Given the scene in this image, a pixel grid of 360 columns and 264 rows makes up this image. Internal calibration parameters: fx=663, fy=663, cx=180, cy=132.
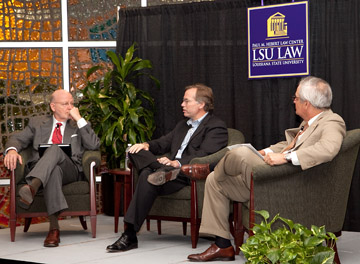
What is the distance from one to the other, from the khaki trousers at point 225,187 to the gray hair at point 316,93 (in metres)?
0.53

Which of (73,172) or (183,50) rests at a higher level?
(183,50)

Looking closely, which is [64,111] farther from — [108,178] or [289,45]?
[289,45]

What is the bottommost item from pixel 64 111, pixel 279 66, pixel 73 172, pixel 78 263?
pixel 78 263

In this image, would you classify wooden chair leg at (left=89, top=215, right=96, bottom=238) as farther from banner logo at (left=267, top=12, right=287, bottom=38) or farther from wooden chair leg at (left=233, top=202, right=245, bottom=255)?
banner logo at (left=267, top=12, right=287, bottom=38)

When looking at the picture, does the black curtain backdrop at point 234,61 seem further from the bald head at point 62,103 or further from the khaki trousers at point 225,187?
the khaki trousers at point 225,187

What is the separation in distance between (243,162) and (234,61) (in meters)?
1.91

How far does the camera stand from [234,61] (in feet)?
19.3

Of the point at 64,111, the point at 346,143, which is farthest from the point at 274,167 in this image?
the point at 64,111

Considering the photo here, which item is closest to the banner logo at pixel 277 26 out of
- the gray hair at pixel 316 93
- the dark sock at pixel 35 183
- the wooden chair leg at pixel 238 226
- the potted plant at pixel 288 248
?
the gray hair at pixel 316 93

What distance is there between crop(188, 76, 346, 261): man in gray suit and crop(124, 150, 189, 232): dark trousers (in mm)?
509

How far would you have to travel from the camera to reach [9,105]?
676cm

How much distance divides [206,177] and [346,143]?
1.05 meters

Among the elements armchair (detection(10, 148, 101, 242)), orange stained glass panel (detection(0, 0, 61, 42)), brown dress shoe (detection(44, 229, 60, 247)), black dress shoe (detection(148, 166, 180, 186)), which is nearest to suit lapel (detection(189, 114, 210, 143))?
black dress shoe (detection(148, 166, 180, 186))

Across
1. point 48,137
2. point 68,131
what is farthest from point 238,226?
point 48,137
